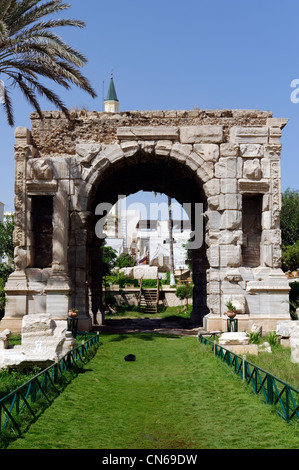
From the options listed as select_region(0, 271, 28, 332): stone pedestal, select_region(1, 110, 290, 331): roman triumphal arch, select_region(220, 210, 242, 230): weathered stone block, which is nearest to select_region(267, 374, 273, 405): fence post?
select_region(1, 110, 290, 331): roman triumphal arch

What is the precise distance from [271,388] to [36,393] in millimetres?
3062

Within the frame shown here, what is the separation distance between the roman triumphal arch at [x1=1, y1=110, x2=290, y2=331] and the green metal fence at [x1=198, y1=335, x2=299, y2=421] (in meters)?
5.25

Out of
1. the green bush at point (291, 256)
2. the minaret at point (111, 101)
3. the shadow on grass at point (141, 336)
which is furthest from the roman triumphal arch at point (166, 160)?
the minaret at point (111, 101)

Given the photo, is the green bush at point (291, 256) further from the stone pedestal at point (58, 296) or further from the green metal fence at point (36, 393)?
the green metal fence at point (36, 393)

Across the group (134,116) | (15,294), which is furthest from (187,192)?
(15,294)

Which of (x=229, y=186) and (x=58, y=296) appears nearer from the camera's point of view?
(x=58, y=296)

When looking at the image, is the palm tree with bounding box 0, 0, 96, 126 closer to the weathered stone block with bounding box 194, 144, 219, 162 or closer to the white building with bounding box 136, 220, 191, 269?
the weathered stone block with bounding box 194, 144, 219, 162

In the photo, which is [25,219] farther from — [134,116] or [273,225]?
[273,225]

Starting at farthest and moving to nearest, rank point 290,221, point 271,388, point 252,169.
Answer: point 290,221 < point 252,169 < point 271,388

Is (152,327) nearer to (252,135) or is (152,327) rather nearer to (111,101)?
(252,135)

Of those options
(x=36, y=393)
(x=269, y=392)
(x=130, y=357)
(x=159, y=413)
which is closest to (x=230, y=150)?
(x=130, y=357)

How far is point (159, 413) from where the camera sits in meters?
7.10

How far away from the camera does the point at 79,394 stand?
26.0 ft
